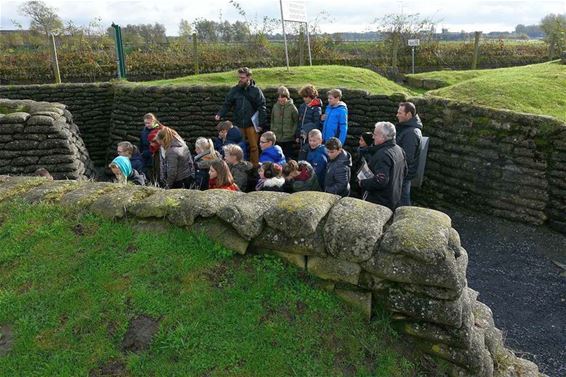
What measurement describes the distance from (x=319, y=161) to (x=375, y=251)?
12.9 feet

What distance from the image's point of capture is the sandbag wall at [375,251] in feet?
10.9

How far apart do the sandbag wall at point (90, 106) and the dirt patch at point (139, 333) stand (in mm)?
11764

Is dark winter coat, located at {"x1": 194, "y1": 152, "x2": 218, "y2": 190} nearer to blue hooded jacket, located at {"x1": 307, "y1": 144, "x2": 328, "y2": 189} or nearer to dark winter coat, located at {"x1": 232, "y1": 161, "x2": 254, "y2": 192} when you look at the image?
dark winter coat, located at {"x1": 232, "y1": 161, "x2": 254, "y2": 192}

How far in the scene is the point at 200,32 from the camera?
2564cm

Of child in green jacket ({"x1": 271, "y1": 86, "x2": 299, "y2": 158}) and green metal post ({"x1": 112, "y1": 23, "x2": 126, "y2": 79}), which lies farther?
green metal post ({"x1": 112, "y1": 23, "x2": 126, "y2": 79})

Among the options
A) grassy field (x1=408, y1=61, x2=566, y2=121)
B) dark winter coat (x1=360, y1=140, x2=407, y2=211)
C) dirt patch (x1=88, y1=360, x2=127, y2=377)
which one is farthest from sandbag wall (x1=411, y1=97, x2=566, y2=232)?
dirt patch (x1=88, y1=360, x2=127, y2=377)

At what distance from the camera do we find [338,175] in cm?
646

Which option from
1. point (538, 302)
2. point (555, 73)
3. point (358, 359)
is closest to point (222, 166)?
point (358, 359)

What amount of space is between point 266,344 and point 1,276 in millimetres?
2367

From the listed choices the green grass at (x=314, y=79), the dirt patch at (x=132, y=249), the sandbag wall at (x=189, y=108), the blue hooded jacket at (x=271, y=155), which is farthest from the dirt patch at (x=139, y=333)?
the green grass at (x=314, y=79)

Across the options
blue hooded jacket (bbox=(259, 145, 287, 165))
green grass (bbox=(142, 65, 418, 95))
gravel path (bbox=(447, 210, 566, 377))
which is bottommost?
gravel path (bbox=(447, 210, 566, 377))

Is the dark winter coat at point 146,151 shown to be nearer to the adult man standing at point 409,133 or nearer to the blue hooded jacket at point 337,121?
the blue hooded jacket at point 337,121

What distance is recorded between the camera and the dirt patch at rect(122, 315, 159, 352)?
11.0ft

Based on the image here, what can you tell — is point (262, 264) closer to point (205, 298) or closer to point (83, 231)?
point (205, 298)
